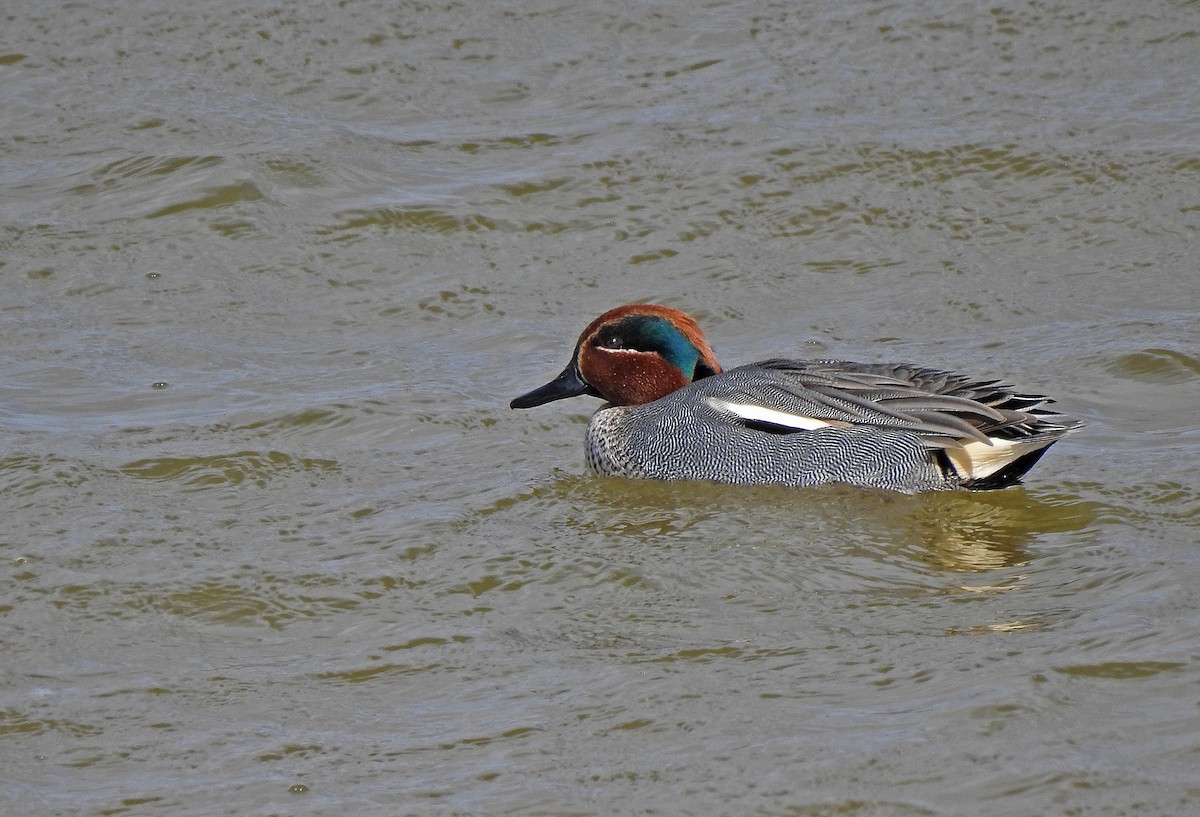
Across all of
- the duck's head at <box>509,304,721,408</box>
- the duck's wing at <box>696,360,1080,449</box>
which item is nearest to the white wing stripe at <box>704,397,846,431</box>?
the duck's wing at <box>696,360,1080,449</box>

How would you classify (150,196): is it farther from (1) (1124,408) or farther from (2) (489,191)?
(1) (1124,408)

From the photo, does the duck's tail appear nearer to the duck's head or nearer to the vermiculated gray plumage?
the vermiculated gray plumage

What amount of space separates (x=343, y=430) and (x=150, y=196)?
2.98 m

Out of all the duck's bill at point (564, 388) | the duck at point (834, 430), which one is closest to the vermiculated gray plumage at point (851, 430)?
the duck at point (834, 430)

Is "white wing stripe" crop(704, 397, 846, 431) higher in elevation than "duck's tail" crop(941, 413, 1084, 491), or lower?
higher

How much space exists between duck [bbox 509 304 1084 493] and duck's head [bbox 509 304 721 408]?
0.22 meters

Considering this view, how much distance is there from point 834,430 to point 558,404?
1.93 metres

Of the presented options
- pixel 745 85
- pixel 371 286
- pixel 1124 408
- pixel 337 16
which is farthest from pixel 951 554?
pixel 337 16

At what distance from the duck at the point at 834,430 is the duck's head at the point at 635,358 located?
0.73 feet

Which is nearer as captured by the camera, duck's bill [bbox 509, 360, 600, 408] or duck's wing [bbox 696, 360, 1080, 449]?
duck's wing [bbox 696, 360, 1080, 449]

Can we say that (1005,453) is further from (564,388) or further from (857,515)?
(564,388)

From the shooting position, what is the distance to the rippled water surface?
476 centimetres

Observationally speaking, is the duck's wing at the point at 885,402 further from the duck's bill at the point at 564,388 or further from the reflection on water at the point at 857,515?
A: the duck's bill at the point at 564,388

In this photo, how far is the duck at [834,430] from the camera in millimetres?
6648
